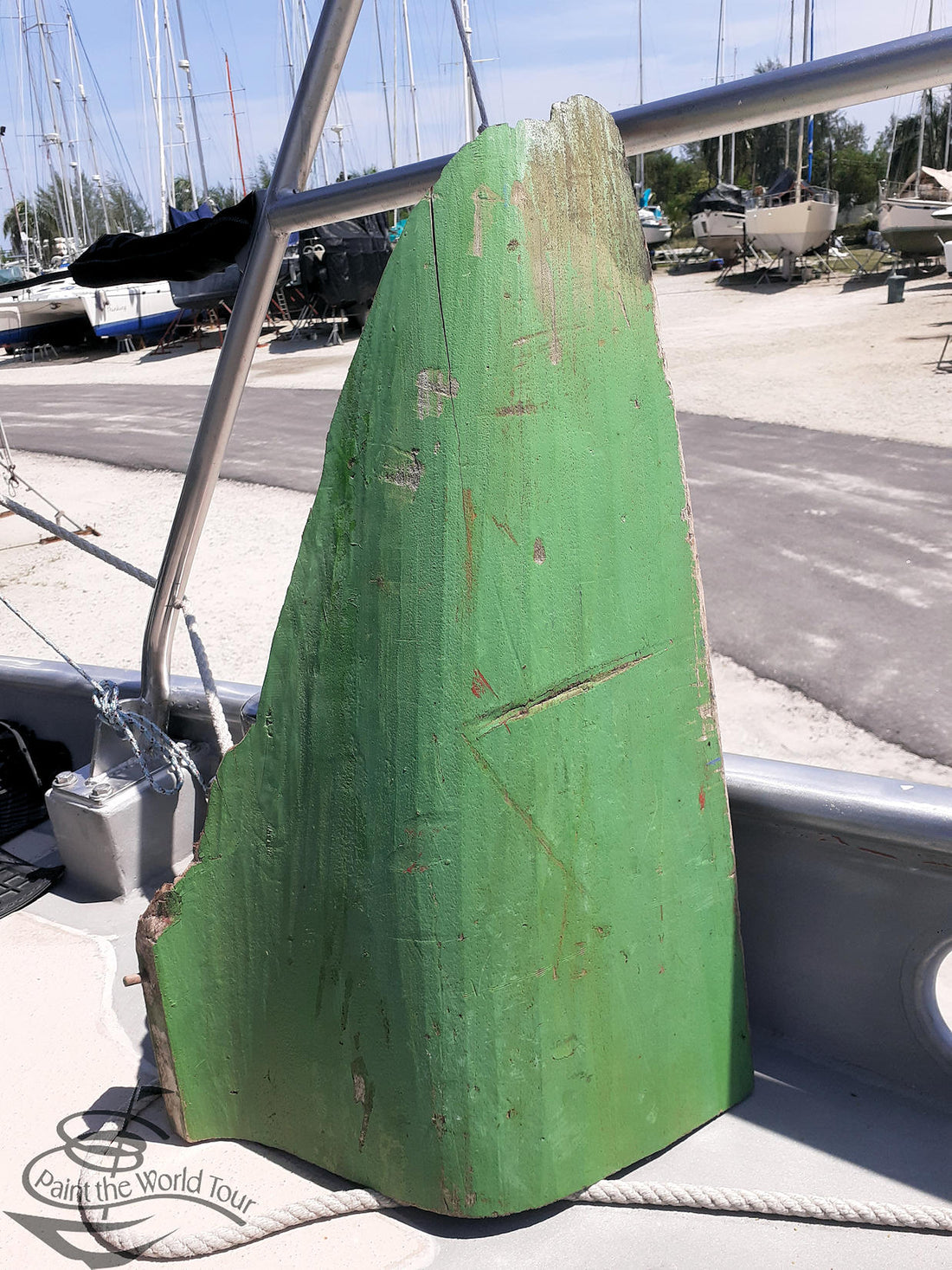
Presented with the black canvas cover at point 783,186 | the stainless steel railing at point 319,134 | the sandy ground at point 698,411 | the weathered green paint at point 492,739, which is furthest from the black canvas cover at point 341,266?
the weathered green paint at point 492,739

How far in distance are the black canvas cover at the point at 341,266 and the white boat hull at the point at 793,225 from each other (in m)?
9.15

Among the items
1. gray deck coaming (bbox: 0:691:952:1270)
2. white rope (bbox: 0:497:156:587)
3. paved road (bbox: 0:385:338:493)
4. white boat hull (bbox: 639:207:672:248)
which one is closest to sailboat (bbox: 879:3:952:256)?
white boat hull (bbox: 639:207:672:248)

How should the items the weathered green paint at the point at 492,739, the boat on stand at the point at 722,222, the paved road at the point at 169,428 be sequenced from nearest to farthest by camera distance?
the weathered green paint at the point at 492,739, the paved road at the point at 169,428, the boat on stand at the point at 722,222

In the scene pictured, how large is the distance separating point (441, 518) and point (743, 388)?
35.6ft

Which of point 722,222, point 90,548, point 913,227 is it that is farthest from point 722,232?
point 90,548

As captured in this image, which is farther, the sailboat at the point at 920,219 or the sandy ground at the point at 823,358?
the sailboat at the point at 920,219

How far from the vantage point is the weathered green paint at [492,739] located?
1.27m

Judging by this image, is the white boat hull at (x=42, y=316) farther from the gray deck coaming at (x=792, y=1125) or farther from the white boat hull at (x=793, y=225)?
the gray deck coaming at (x=792, y=1125)

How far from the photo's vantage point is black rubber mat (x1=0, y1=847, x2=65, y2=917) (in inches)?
89.7

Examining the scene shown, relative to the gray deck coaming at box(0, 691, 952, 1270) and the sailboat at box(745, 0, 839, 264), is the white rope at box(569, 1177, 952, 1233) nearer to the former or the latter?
the gray deck coaming at box(0, 691, 952, 1270)

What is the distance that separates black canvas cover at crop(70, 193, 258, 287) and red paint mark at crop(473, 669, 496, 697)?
0.91 m

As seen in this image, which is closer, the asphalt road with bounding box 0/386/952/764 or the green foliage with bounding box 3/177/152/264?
the asphalt road with bounding box 0/386/952/764

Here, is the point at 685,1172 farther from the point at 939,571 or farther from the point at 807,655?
the point at 939,571

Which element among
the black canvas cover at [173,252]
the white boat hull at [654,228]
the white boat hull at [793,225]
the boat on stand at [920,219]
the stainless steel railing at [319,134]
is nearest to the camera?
the stainless steel railing at [319,134]
